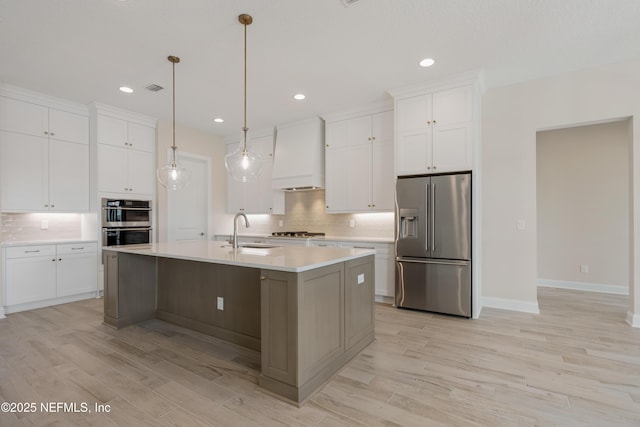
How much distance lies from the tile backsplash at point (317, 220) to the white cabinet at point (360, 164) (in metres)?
0.40

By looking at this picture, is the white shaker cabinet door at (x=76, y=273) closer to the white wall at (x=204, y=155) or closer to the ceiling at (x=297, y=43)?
the white wall at (x=204, y=155)

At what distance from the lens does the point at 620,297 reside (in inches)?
180

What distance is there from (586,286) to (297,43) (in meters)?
5.75

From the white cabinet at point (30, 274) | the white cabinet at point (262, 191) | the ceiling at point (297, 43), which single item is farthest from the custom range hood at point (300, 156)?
the white cabinet at point (30, 274)

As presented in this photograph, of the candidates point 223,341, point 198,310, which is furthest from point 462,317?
point 198,310

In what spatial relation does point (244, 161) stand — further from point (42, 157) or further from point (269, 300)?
point (42, 157)

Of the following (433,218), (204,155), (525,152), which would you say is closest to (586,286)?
(525,152)

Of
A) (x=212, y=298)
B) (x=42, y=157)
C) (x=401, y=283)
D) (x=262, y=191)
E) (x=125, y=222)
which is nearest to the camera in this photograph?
(x=212, y=298)

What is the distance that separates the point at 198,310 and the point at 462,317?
3.04 meters

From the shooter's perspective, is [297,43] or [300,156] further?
[300,156]

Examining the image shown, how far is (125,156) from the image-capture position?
16.3 feet

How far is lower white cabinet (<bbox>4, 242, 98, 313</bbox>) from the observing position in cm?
389

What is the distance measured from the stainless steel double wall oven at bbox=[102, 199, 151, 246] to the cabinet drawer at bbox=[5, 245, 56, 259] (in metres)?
0.62

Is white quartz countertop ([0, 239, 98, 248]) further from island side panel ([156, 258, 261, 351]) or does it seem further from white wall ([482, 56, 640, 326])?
white wall ([482, 56, 640, 326])
